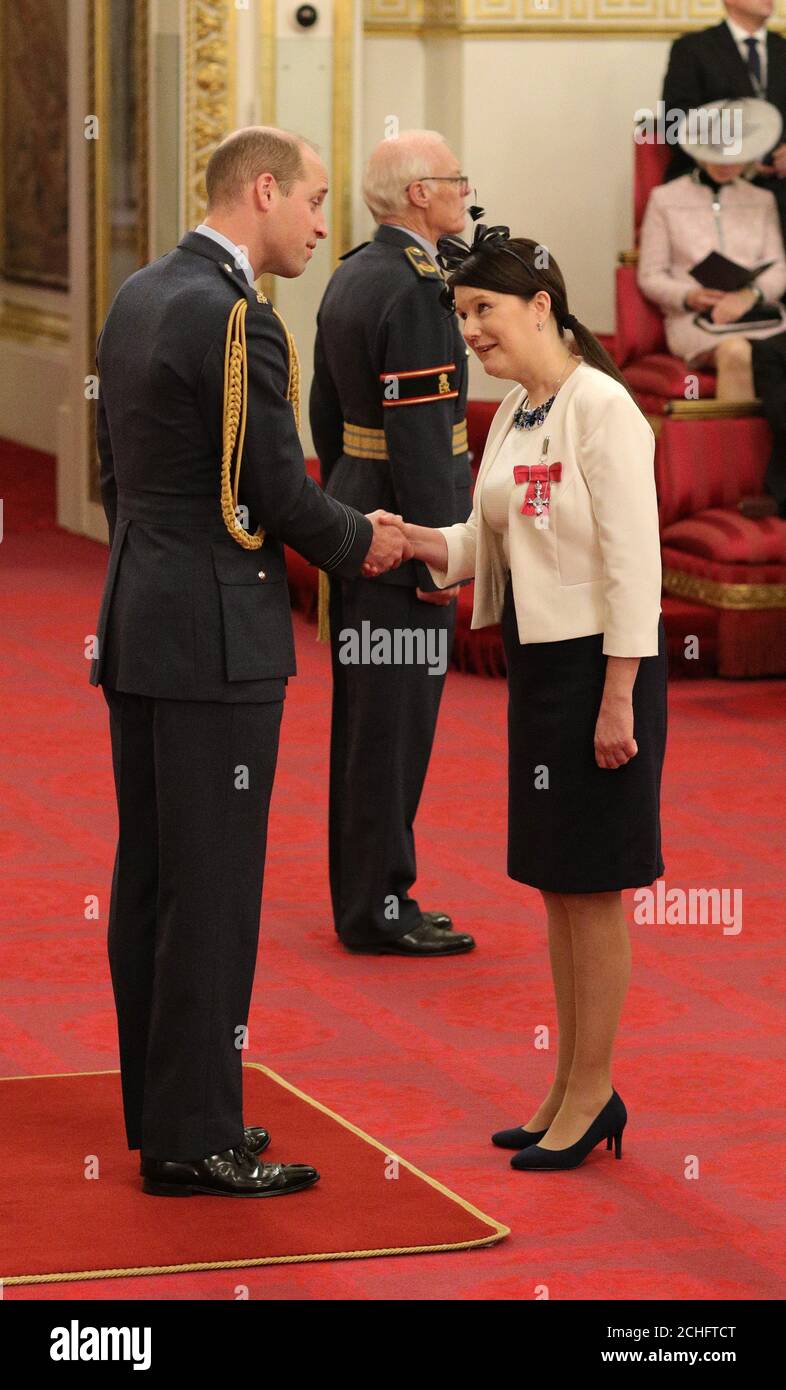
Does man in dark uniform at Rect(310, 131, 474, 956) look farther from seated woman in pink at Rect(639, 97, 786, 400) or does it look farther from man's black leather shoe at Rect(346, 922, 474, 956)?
seated woman in pink at Rect(639, 97, 786, 400)

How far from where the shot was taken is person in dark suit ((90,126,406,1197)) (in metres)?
3.72

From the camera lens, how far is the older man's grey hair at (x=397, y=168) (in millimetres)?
5258

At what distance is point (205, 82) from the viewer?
1038 cm

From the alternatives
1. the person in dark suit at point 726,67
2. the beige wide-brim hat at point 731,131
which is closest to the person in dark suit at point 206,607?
the beige wide-brim hat at point 731,131

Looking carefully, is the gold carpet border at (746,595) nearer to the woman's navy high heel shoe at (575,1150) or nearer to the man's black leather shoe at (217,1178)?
the woman's navy high heel shoe at (575,1150)

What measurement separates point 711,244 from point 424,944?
15.5 ft

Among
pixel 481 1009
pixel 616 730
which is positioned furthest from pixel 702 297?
pixel 616 730

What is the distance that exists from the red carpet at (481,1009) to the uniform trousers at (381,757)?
12 centimetres

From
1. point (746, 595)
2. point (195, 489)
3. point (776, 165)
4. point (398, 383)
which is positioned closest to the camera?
point (195, 489)

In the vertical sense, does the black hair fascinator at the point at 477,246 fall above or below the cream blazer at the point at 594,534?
above

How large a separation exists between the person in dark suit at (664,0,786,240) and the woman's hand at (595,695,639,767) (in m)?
6.14

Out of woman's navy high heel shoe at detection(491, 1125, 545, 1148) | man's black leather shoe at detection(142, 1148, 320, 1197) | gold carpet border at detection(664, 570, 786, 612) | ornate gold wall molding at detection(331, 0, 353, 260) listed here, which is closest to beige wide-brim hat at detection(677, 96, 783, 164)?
ornate gold wall molding at detection(331, 0, 353, 260)

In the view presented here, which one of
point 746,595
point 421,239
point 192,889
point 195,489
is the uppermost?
point 421,239

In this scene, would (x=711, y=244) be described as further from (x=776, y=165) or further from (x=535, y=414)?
(x=535, y=414)
